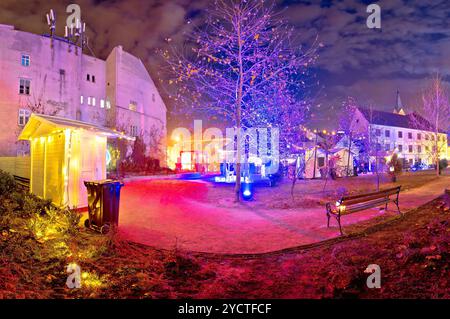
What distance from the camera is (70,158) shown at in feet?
34.0

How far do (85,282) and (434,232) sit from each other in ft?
20.0

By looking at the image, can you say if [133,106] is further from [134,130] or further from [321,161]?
[321,161]

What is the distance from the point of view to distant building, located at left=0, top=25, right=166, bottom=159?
2539 centimetres

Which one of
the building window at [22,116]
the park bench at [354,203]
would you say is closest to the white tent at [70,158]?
the park bench at [354,203]

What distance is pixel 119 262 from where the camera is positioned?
5.30m

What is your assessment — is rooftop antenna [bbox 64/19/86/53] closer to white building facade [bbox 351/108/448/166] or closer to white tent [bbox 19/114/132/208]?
white tent [bbox 19/114/132/208]

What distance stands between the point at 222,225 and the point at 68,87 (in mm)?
26501

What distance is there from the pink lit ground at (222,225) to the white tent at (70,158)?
5.53ft

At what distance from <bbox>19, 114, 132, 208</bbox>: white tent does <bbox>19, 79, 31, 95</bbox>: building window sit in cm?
1724

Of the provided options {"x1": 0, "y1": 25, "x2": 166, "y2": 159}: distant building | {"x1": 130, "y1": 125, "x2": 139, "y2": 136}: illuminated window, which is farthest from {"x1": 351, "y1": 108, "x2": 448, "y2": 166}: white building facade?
{"x1": 130, "y1": 125, "x2": 139, "y2": 136}: illuminated window

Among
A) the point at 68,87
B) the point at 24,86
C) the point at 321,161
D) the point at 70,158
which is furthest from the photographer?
the point at 321,161

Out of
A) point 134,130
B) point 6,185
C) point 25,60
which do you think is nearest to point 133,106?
point 134,130

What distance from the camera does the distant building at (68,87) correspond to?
25.4m

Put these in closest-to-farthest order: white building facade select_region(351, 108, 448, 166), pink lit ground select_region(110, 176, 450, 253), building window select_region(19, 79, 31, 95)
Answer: pink lit ground select_region(110, 176, 450, 253) → building window select_region(19, 79, 31, 95) → white building facade select_region(351, 108, 448, 166)
